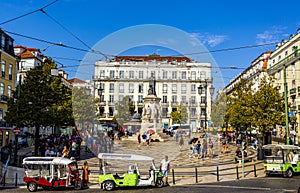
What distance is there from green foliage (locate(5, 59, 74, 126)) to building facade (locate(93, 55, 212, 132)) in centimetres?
1683

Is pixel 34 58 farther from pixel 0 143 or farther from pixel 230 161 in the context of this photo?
pixel 230 161

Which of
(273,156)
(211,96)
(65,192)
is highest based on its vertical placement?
(211,96)

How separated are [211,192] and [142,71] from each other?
741cm

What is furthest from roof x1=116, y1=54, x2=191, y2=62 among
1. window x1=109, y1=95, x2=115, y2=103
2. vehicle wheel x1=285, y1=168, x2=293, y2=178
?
vehicle wheel x1=285, y1=168, x2=293, y2=178

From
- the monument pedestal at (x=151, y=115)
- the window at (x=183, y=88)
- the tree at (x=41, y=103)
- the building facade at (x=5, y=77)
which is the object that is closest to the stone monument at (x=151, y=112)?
the monument pedestal at (x=151, y=115)

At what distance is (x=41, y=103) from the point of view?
2611 centimetres

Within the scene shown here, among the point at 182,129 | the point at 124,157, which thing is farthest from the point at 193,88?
the point at 124,157

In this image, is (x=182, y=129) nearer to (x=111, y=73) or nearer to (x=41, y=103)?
(x=111, y=73)

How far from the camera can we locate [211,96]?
921cm

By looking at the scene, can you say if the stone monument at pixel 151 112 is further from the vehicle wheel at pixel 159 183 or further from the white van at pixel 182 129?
the vehicle wheel at pixel 159 183

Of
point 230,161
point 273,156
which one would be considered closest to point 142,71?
point 273,156

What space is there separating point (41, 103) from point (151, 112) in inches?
578

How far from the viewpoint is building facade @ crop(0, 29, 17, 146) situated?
42312 millimetres

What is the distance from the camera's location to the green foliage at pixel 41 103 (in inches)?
1016
